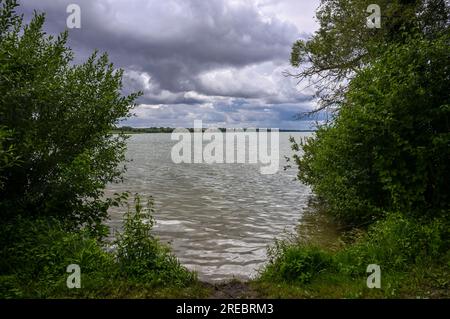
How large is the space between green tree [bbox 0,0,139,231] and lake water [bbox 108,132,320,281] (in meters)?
3.36

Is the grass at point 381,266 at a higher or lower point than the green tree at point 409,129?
lower

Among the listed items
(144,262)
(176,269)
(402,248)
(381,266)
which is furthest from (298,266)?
(144,262)

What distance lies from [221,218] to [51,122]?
9953mm

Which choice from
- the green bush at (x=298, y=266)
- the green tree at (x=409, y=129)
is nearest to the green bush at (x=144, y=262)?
the green bush at (x=298, y=266)

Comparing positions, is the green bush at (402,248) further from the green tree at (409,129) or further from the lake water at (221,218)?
the lake water at (221,218)

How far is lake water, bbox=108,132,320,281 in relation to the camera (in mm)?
11781

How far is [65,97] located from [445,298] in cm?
960

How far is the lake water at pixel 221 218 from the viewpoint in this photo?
1178 cm

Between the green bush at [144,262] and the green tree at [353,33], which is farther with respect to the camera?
the green tree at [353,33]

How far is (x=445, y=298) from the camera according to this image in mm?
6758

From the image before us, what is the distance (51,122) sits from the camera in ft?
31.7

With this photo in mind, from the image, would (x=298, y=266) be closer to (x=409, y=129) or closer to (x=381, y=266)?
(x=381, y=266)

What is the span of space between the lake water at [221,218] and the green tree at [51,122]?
11.0 ft
